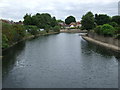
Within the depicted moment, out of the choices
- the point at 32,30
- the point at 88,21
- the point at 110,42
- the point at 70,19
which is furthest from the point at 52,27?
the point at 110,42

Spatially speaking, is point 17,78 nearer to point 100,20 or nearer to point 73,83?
point 73,83

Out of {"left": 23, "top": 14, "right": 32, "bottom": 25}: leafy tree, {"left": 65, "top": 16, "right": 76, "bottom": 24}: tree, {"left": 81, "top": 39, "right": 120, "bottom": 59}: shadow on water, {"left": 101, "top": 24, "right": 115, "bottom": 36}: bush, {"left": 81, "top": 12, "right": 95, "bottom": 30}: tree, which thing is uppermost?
{"left": 65, "top": 16, "right": 76, "bottom": 24}: tree

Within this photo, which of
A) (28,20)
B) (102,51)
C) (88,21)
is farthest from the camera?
(28,20)

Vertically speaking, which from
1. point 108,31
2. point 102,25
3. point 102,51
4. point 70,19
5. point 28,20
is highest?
point 70,19

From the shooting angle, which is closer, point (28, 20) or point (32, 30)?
point (32, 30)

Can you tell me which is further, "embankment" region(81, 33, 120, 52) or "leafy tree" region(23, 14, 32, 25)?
"leafy tree" region(23, 14, 32, 25)

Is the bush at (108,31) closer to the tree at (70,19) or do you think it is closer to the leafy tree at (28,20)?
the leafy tree at (28,20)

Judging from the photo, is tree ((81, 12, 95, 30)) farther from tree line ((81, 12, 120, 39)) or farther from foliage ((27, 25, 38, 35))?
foliage ((27, 25, 38, 35))

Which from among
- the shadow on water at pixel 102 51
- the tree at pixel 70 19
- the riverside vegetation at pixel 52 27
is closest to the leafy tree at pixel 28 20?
the riverside vegetation at pixel 52 27

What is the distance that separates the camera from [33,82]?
14.2 m

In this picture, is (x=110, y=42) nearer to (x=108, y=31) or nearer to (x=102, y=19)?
(x=108, y=31)

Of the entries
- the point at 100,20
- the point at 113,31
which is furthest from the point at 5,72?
the point at 100,20

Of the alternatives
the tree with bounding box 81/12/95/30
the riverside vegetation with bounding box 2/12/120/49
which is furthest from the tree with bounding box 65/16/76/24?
the tree with bounding box 81/12/95/30

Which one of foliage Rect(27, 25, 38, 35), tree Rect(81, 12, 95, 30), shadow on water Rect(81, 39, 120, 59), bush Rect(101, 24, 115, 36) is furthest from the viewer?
foliage Rect(27, 25, 38, 35)
